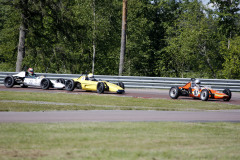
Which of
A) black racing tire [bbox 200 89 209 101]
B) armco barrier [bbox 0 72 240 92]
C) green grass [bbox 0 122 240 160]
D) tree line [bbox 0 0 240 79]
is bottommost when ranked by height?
green grass [bbox 0 122 240 160]

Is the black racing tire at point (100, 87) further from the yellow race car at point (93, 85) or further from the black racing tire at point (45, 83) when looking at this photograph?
the black racing tire at point (45, 83)

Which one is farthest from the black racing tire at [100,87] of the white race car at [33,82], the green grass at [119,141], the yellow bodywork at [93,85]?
the green grass at [119,141]

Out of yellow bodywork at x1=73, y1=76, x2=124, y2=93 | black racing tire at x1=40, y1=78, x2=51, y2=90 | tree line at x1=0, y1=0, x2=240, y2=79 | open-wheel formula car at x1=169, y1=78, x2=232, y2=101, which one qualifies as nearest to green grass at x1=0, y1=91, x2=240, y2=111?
open-wheel formula car at x1=169, y1=78, x2=232, y2=101

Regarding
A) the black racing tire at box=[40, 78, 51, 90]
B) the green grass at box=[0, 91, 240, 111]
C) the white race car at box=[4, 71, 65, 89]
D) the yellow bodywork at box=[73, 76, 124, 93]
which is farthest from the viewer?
the white race car at box=[4, 71, 65, 89]

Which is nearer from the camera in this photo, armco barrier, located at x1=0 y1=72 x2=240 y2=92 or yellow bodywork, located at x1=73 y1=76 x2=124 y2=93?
yellow bodywork, located at x1=73 y1=76 x2=124 y2=93

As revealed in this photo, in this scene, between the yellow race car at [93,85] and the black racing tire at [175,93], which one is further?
the yellow race car at [93,85]

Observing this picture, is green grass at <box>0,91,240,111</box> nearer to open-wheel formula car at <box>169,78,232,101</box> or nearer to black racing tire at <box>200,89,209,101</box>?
black racing tire at <box>200,89,209,101</box>

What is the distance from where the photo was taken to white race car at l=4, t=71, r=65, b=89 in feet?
74.7

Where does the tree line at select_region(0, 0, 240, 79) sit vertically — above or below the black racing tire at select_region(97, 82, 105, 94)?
above

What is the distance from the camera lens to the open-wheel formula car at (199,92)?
1888 cm

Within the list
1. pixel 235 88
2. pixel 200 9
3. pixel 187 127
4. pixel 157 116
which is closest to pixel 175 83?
pixel 235 88

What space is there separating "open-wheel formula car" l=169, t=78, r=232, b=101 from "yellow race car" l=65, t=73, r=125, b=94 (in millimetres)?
3140

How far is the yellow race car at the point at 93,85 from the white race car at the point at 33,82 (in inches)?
27.6

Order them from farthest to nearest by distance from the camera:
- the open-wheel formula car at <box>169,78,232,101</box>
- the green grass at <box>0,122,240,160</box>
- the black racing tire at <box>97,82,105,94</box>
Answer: the black racing tire at <box>97,82,105,94</box>
the open-wheel formula car at <box>169,78,232,101</box>
the green grass at <box>0,122,240,160</box>
